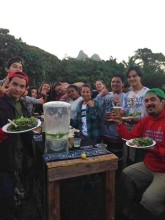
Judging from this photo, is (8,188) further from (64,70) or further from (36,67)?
(64,70)

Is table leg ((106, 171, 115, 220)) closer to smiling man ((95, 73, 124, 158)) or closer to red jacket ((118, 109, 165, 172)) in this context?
red jacket ((118, 109, 165, 172))

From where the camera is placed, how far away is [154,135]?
3.39m

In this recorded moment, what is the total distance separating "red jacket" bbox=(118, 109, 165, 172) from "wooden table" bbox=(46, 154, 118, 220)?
2.64 ft

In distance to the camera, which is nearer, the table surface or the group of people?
the table surface

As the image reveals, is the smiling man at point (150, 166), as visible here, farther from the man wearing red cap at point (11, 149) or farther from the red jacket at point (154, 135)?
the man wearing red cap at point (11, 149)

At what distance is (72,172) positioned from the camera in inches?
101

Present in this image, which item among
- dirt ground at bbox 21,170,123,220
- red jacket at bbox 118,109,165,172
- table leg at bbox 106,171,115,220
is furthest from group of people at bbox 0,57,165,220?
table leg at bbox 106,171,115,220

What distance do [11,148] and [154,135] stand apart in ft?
6.87

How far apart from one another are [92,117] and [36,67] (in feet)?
42.9

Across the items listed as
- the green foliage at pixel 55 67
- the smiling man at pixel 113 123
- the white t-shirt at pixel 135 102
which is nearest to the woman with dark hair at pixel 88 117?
the smiling man at pixel 113 123

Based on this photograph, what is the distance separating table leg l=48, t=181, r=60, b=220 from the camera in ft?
8.12

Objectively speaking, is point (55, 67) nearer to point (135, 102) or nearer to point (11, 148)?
point (135, 102)

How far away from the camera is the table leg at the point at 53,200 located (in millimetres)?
2475

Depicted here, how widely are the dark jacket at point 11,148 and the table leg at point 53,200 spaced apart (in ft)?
1.89
